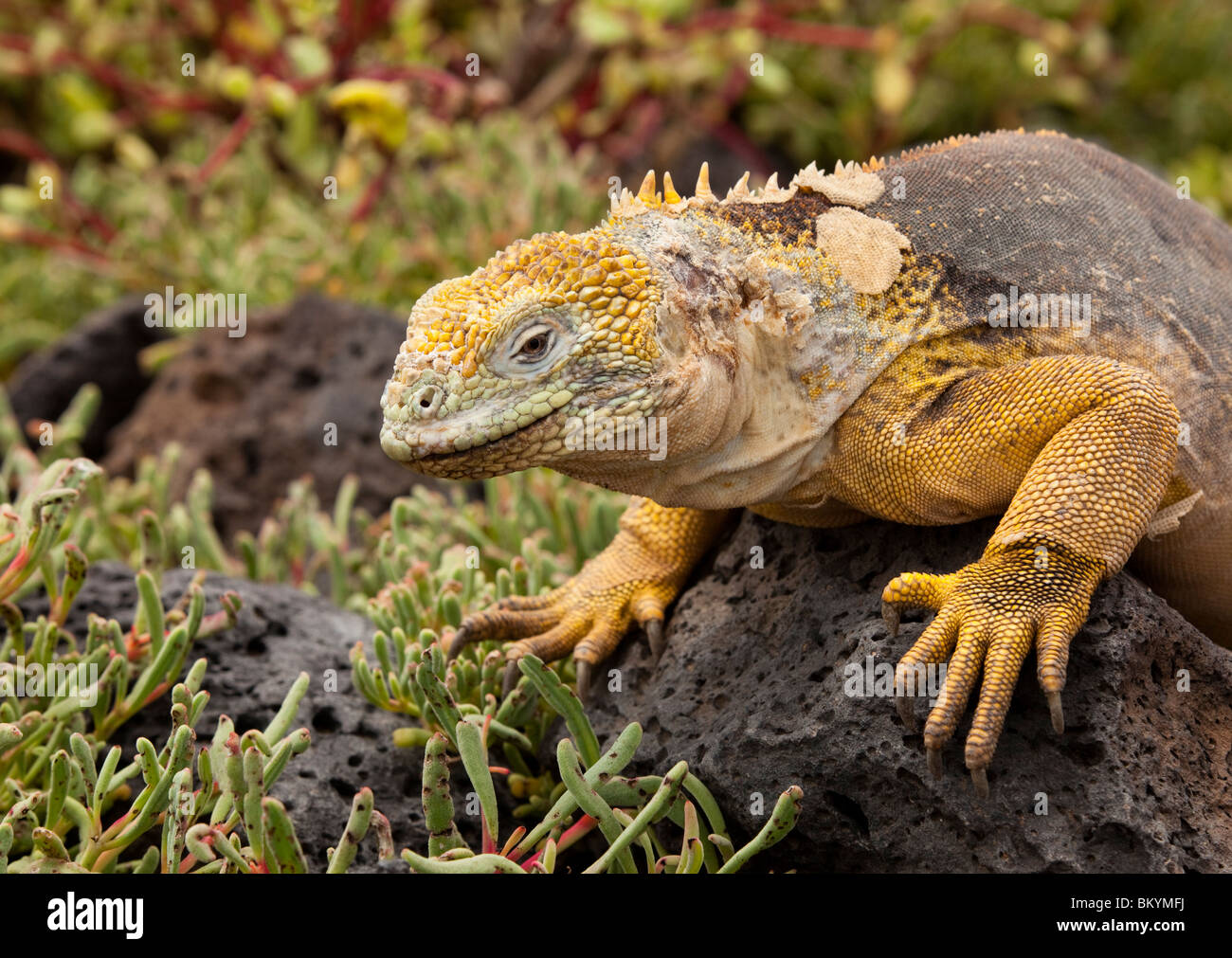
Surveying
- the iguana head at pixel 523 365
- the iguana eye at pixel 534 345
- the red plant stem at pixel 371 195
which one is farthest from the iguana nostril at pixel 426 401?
the red plant stem at pixel 371 195

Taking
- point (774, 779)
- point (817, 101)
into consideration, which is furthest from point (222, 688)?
point (817, 101)

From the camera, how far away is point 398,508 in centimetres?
451

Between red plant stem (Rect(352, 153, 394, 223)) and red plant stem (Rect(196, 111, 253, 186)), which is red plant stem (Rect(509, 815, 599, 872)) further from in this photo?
red plant stem (Rect(196, 111, 253, 186))

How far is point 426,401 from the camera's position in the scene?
9.12ft

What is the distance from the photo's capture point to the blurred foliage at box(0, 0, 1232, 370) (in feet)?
24.1

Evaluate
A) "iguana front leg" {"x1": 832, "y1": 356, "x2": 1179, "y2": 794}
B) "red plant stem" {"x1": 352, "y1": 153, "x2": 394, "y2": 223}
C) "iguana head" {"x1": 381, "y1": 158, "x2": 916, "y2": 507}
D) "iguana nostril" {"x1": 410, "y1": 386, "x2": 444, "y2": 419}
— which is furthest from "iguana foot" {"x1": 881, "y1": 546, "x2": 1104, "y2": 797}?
"red plant stem" {"x1": 352, "y1": 153, "x2": 394, "y2": 223}

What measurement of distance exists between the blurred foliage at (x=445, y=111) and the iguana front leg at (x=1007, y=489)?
412cm

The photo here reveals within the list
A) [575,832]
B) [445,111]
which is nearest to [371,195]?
[445,111]

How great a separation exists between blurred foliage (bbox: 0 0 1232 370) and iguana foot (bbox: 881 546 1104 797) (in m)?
4.51

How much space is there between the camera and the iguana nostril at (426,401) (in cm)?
277

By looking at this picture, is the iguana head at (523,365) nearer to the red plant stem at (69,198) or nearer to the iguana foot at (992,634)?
the iguana foot at (992,634)

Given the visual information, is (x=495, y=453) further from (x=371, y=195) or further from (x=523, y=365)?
(x=371, y=195)

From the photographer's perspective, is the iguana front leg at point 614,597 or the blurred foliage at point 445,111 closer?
the iguana front leg at point 614,597
